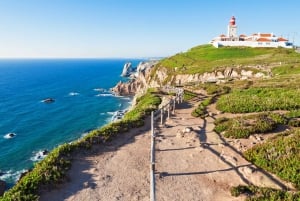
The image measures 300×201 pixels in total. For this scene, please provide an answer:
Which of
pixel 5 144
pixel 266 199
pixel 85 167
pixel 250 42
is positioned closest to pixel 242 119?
pixel 266 199

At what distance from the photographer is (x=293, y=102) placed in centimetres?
2914

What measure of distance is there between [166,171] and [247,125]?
1003cm

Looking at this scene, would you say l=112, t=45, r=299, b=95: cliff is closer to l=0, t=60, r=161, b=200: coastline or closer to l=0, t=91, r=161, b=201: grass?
l=0, t=60, r=161, b=200: coastline

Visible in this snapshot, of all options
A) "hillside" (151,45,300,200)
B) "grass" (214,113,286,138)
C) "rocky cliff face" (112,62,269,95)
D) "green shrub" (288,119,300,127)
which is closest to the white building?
"rocky cliff face" (112,62,269,95)

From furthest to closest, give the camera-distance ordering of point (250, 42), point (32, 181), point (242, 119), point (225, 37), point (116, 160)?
point (225, 37), point (250, 42), point (242, 119), point (116, 160), point (32, 181)

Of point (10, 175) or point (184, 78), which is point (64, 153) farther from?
point (184, 78)

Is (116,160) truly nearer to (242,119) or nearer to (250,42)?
(242,119)

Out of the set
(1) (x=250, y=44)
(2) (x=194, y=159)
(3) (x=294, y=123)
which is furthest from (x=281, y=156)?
(1) (x=250, y=44)

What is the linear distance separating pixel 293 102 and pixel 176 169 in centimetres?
1986

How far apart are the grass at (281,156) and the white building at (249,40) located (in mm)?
103299

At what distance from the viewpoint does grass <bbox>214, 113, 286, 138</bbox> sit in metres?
20.9

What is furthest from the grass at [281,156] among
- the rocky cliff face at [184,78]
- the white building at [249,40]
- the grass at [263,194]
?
the white building at [249,40]

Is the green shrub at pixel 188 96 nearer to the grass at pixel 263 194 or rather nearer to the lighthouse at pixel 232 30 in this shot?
the grass at pixel 263 194

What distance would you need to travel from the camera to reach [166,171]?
620 inches
